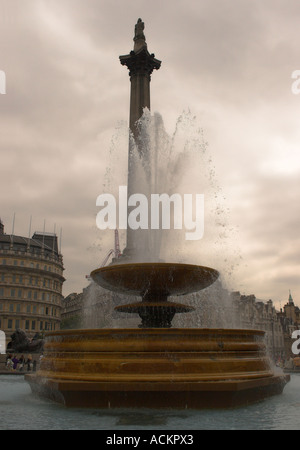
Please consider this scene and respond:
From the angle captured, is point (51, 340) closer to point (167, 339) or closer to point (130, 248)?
point (167, 339)

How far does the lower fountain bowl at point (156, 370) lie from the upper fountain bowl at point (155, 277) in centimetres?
225

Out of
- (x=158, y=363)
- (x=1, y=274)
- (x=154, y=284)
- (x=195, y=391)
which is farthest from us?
(x=1, y=274)

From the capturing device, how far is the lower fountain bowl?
695 cm

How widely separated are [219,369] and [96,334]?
2.41 metres

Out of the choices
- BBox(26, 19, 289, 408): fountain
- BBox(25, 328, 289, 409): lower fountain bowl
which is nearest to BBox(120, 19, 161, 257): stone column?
BBox(26, 19, 289, 408): fountain

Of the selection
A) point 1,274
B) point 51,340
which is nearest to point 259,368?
point 51,340

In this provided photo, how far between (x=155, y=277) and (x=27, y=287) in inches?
2413

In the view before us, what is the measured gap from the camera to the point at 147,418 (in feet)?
20.1

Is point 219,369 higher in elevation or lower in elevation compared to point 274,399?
higher

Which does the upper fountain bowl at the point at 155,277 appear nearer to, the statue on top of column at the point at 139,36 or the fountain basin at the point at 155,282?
the fountain basin at the point at 155,282

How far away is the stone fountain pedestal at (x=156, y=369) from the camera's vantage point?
6953mm

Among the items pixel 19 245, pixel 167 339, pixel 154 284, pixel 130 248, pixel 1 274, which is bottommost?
pixel 167 339

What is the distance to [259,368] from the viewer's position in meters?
8.41
